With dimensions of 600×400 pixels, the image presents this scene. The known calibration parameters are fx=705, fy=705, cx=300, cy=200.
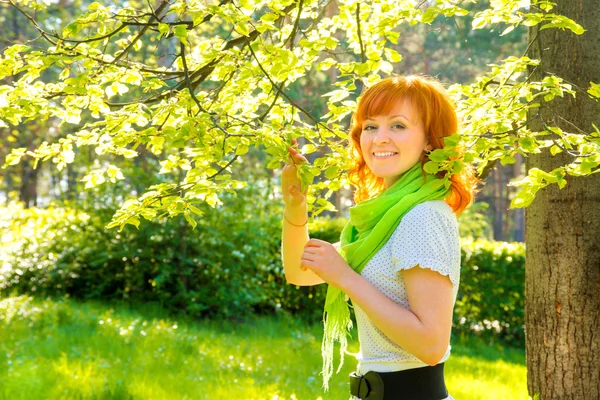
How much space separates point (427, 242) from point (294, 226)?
0.79 meters

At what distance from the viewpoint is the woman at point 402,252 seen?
203 cm

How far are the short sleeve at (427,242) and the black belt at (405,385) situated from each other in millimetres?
314

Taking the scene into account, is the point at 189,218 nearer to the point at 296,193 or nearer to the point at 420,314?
the point at 296,193

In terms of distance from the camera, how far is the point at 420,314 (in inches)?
78.8

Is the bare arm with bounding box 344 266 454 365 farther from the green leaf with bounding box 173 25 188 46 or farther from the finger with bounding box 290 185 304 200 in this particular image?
the green leaf with bounding box 173 25 188 46

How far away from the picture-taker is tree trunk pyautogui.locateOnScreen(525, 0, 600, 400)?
141 inches

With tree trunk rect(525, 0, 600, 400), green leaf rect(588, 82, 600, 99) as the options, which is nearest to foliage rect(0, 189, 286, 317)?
tree trunk rect(525, 0, 600, 400)

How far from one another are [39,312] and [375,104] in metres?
6.25

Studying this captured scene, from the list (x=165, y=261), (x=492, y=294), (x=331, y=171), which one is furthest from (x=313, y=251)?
(x=492, y=294)

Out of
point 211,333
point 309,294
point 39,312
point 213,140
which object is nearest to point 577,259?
point 213,140

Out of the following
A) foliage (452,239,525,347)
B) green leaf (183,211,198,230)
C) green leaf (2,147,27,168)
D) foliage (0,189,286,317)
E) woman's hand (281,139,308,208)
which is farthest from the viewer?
foliage (452,239,525,347)

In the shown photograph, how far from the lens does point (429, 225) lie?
2107 millimetres

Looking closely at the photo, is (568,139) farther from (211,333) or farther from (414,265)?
(211,333)

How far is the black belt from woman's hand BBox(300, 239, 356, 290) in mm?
321
